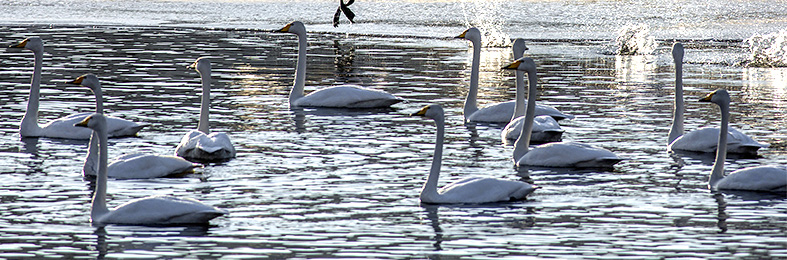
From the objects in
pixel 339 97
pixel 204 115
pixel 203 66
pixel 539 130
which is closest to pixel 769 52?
pixel 339 97

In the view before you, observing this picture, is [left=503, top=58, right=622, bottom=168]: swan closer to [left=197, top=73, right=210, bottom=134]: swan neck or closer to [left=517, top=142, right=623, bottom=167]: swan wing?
[left=517, top=142, right=623, bottom=167]: swan wing

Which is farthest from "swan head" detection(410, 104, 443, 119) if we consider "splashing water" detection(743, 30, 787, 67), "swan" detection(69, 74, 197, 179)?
"splashing water" detection(743, 30, 787, 67)

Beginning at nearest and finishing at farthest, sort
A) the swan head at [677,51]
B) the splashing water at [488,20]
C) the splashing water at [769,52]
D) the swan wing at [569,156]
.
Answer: the swan wing at [569,156]
the swan head at [677,51]
the splashing water at [769,52]
the splashing water at [488,20]

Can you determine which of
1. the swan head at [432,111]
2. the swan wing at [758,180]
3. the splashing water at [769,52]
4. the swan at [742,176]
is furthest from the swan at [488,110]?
the splashing water at [769,52]

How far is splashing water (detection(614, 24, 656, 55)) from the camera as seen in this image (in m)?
31.8

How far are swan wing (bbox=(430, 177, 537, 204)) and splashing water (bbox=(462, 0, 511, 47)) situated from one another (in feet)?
50.5

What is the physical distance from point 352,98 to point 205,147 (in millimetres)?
5996

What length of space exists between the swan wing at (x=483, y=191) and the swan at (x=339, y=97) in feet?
25.7

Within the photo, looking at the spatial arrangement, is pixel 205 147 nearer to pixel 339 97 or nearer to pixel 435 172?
pixel 435 172

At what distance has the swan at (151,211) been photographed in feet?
33.0

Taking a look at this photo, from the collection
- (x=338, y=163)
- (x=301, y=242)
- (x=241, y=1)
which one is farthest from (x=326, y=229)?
(x=241, y=1)

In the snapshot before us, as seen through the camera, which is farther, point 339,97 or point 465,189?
point 339,97

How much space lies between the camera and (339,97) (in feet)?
63.3

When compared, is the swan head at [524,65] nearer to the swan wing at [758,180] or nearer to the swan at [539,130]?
the swan at [539,130]
